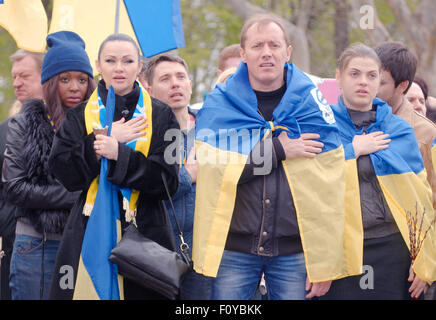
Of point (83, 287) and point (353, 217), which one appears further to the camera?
point (353, 217)

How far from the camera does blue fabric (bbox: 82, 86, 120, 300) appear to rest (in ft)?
10.9

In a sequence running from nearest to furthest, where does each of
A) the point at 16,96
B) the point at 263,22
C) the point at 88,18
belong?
1. the point at 263,22
2. the point at 16,96
3. the point at 88,18

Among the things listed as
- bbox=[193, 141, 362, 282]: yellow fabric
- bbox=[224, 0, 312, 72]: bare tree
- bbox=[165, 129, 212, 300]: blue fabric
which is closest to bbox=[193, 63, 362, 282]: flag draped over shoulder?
bbox=[193, 141, 362, 282]: yellow fabric

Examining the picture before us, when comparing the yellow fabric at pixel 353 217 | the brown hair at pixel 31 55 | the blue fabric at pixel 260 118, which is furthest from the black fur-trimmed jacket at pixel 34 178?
the yellow fabric at pixel 353 217

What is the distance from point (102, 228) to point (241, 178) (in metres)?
0.81

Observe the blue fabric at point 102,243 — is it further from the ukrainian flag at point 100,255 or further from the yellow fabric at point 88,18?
the yellow fabric at point 88,18

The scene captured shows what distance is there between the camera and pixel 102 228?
3.34m

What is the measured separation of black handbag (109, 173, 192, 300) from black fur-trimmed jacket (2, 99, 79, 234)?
66 cm

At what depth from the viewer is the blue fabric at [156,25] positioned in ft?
15.7

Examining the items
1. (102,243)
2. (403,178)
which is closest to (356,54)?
(403,178)

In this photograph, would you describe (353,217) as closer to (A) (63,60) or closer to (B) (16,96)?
(A) (63,60)

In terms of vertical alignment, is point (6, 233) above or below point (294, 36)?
below
